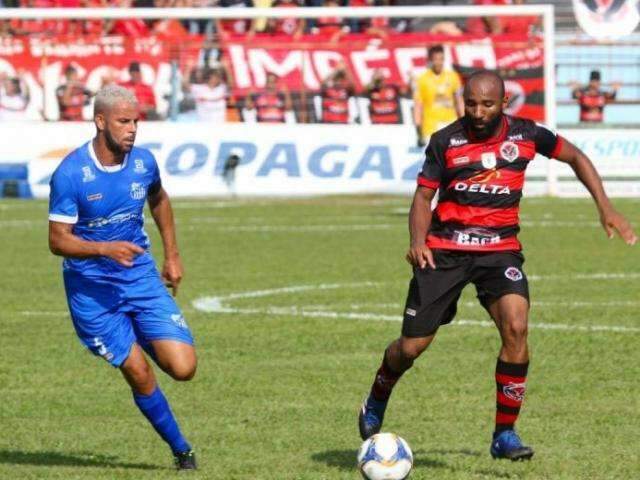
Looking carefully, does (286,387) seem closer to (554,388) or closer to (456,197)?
(554,388)

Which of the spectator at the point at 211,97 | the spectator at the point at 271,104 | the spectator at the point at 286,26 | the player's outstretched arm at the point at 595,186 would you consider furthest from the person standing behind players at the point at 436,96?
the player's outstretched arm at the point at 595,186

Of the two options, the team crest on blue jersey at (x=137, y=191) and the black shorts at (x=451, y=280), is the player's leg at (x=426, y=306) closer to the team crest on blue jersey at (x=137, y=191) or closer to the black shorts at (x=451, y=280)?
the black shorts at (x=451, y=280)

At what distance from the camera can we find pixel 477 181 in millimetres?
8273

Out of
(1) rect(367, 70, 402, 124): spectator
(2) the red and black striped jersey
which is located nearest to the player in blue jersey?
(2) the red and black striped jersey

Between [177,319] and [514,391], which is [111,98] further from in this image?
[514,391]

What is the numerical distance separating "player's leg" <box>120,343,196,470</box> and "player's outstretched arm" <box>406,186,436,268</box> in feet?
4.84

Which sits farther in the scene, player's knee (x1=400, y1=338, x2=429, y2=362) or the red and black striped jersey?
player's knee (x1=400, y1=338, x2=429, y2=362)

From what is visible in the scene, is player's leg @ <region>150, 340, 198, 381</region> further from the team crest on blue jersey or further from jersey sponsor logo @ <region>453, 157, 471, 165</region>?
jersey sponsor logo @ <region>453, 157, 471, 165</region>

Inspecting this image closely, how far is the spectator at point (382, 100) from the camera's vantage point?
2542 cm

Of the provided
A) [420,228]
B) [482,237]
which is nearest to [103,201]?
[420,228]

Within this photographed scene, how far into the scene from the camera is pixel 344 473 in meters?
8.02

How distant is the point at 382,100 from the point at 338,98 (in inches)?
28.2

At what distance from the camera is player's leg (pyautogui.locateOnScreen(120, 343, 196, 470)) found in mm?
8180

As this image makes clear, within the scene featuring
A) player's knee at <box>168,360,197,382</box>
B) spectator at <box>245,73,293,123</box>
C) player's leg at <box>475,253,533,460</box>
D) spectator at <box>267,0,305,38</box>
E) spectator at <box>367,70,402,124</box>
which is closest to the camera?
player's knee at <box>168,360,197,382</box>
